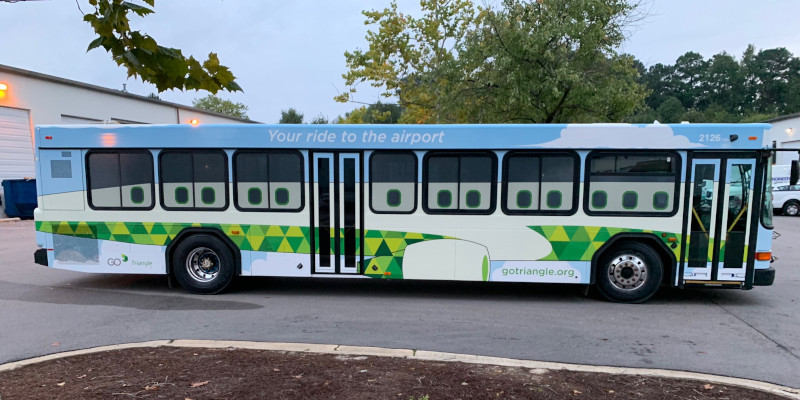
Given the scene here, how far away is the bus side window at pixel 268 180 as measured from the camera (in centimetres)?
701

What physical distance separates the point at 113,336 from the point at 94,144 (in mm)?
3410

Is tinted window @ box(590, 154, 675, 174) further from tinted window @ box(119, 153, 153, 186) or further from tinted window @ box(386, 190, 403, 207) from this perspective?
tinted window @ box(119, 153, 153, 186)

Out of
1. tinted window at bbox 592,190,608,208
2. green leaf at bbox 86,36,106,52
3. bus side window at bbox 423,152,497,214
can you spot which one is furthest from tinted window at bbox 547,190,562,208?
green leaf at bbox 86,36,106,52

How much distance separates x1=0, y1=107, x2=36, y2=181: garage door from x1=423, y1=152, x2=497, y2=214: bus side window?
1965 cm

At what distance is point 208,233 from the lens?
7246 mm

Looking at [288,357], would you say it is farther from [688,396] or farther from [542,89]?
[542,89]

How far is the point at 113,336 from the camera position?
17.5ft

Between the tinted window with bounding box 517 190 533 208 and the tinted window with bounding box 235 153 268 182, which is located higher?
the tinted window with bounding box 235 153 268 182

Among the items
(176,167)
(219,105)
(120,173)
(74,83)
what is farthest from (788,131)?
(219,105)

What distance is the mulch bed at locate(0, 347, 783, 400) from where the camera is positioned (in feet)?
11.8

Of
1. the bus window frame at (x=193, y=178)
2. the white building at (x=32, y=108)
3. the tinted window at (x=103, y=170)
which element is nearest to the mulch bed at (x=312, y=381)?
the bus window frame at (x=193, y=178)

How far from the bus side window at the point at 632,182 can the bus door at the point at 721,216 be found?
0.32 metres

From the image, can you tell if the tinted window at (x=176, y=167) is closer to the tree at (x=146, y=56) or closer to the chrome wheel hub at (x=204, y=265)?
the chrome wheel hub at (x=204, y=265)

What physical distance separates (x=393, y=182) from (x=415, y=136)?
769 millimetres
